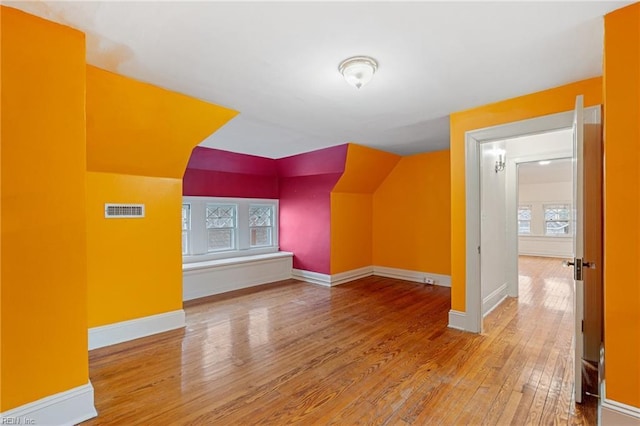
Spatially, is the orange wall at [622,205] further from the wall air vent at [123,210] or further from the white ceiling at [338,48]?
the wall air vent at [123,210]

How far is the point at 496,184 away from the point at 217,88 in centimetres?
371

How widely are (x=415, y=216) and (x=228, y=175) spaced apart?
356 cm

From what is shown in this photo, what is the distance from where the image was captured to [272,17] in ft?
5.45

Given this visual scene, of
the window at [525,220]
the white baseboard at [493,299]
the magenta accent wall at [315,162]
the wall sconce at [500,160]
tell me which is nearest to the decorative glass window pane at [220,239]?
the magenta accent wall at [315,162]

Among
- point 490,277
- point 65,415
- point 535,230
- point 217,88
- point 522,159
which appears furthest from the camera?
point 535,230

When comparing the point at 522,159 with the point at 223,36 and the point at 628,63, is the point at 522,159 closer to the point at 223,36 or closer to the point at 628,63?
the point at 628,63

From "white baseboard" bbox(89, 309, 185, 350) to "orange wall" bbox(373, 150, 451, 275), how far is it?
13.0ft

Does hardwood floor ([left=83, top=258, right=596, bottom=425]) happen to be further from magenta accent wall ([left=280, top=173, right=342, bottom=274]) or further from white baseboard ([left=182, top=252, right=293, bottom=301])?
magenta accent wall ([left=280, top=173, right=342, bottom=274])

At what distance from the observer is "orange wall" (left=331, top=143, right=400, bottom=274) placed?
5160 millimetres

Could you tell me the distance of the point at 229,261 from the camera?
497cm

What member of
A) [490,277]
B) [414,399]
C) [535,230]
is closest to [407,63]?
[414,399]

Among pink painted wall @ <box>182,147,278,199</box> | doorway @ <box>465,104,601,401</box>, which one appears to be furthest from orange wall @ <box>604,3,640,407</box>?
pink painted wall @ <box>182,147,278,199</box>

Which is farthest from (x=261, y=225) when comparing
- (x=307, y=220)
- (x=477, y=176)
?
(x=477, y=176)

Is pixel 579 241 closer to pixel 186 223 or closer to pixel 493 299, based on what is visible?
pixel 493 299
